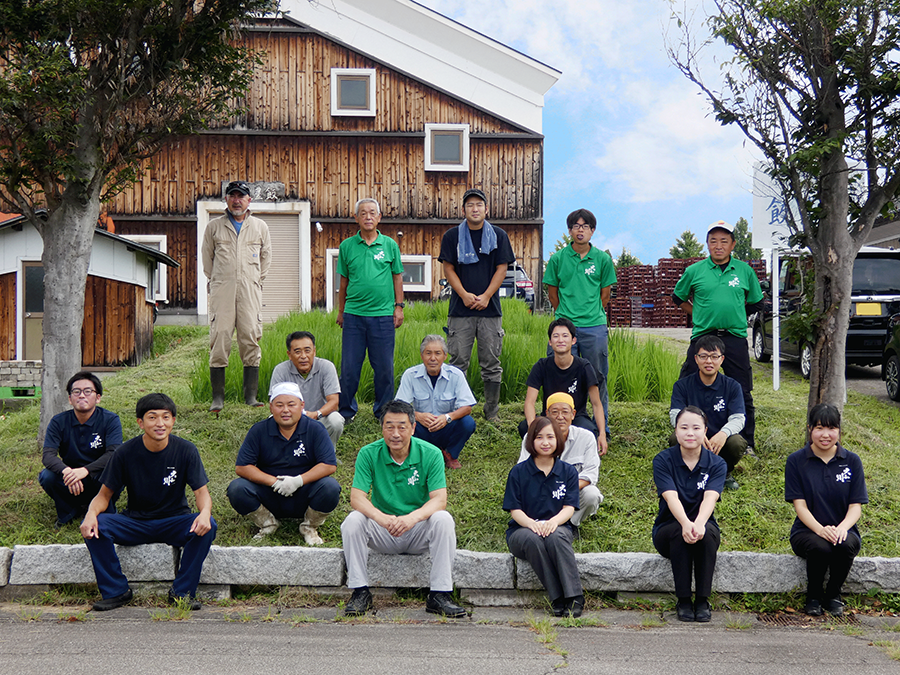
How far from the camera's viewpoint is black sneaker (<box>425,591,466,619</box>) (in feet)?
14.3

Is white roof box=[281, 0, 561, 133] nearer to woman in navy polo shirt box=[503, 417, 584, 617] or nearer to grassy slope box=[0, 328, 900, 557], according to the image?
grassy slope box=[0, 328, 900, 557]

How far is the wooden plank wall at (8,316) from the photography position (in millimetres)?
13805

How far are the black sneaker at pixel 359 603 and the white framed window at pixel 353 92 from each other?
1541 cm

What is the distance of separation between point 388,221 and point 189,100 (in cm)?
1167

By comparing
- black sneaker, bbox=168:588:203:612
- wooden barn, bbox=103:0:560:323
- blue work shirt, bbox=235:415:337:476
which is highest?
wooden barn, bbox=103:0:560:323

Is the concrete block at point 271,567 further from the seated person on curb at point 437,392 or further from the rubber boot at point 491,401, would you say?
the rubber boot at point 491,401

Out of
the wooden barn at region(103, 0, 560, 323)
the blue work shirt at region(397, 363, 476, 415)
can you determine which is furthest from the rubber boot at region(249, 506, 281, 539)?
the wooden barn at region(103, 0, 560, 323)

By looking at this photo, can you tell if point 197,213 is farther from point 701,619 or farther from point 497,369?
point 701,619

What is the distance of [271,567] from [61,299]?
3154mm

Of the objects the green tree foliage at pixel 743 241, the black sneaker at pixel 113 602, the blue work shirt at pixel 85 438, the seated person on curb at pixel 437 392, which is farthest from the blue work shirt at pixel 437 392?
the green tree foliage at pixel 743 241

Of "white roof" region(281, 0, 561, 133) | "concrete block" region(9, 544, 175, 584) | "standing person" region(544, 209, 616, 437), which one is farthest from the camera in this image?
"white roof" region(281, 0, 561, 133)

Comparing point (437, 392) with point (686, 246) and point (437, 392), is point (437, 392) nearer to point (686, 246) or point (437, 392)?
point (437, 392)

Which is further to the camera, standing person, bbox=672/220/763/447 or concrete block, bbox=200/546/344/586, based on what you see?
standing person, bbox=672/220/763/447

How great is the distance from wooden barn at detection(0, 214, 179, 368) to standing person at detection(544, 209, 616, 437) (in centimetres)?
974
